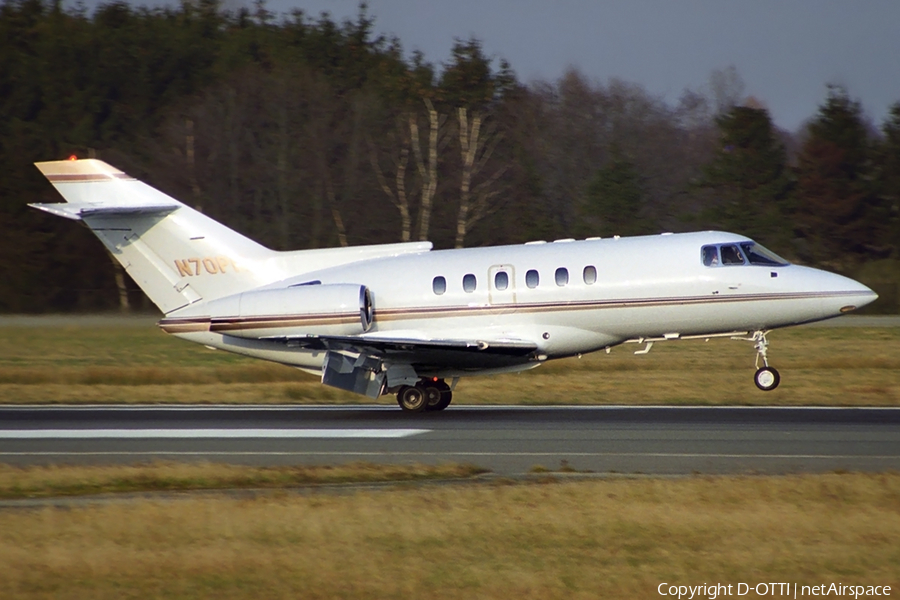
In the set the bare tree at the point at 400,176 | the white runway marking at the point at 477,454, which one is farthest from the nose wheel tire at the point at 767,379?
the bare tree at the point at 400,176

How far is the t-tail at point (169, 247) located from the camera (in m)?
18.5

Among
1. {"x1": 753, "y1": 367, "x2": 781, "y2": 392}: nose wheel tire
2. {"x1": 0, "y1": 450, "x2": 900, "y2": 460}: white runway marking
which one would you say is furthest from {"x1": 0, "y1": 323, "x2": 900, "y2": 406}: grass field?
{"x1": 0, "y1": 450, "x2": 900, "y2": 460}: white runway marking

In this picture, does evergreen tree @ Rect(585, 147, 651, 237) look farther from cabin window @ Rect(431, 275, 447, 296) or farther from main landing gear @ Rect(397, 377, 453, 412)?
main landing gear @ Rect(397, 377, 453, 412)

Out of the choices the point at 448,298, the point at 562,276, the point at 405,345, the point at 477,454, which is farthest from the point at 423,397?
the point at 477,454

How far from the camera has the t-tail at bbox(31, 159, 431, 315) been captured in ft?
60.7

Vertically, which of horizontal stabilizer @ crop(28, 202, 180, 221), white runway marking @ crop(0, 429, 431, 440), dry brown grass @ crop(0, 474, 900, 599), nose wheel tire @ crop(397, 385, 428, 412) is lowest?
dry brown grass @ crop(0, 474, 900, 599)

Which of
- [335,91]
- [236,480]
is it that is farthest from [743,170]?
[236,480]

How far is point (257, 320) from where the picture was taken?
1773cm

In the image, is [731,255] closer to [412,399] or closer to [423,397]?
[423,397]

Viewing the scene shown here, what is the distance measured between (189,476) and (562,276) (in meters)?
7.97

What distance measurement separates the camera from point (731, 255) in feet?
57.1

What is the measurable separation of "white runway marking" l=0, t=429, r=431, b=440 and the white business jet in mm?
1802

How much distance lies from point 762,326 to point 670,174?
39337 millimetres

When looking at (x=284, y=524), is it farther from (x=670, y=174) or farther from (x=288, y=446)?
(x=670, y=174)
